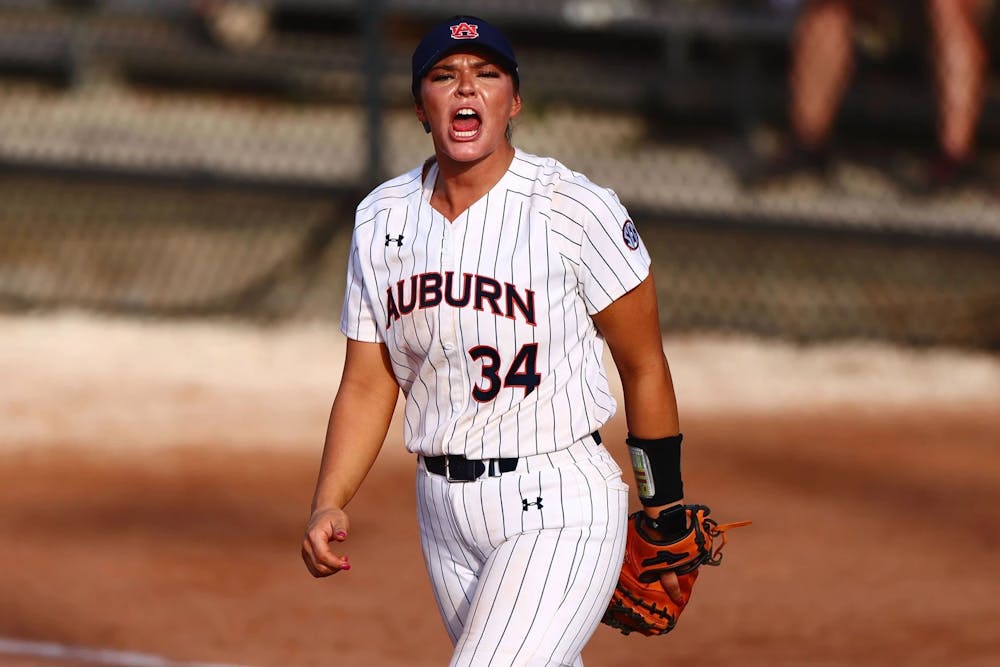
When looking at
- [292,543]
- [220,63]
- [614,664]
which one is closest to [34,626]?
[292,543]

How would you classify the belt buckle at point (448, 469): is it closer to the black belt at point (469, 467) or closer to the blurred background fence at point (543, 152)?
the black belt at point (469, 467)

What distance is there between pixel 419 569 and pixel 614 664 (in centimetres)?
99

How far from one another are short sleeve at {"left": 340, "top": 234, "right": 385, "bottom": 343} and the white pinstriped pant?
0.29 m

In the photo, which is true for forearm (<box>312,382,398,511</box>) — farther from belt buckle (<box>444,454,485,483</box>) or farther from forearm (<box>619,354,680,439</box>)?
forearm (<box>619,354,680,439</box>)

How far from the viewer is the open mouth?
2840mm

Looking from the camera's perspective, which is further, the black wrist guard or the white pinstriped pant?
the black wrist guard

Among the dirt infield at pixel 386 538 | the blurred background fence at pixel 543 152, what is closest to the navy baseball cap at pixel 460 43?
the dirt infield at pixel 386 538

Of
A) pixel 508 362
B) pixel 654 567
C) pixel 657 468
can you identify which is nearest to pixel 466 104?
pixel 508 362

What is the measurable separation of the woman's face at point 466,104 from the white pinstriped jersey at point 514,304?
13cm

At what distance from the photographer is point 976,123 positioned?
8836mm

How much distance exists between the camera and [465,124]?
2.85 metres

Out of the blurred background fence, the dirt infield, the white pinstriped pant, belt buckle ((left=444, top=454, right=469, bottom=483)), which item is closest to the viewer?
the white pinstriped pant

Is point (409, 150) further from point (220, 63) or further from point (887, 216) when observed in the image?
point (887, 216)

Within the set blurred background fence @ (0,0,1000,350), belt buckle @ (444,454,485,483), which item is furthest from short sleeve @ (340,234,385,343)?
blurred background fence @ (0,0,1000,350)
